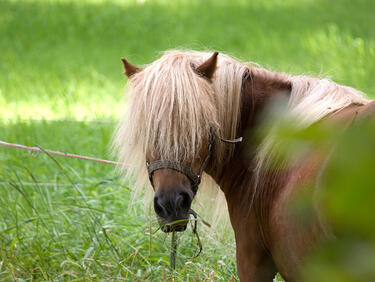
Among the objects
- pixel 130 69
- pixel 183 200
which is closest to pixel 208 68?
pixel 130 69

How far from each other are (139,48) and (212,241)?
1040 centimetres

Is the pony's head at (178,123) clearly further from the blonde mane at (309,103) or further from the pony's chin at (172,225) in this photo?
the blonde mane at (309,103)

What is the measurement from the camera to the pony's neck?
7.61 feet

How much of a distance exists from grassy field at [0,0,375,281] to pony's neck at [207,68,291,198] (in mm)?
378

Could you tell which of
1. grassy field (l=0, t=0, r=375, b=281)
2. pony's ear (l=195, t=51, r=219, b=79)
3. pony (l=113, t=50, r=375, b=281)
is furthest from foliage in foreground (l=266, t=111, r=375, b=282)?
grassy field (l=0, t=0, r=375, b=281)

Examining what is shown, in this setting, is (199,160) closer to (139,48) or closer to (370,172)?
(370,172)

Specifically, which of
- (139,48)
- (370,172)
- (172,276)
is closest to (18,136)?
(172,276)

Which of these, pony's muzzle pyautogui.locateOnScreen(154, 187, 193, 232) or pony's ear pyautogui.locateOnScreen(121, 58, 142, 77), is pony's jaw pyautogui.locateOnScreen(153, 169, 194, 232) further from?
pony's ear pyautogui.locateOnScreen(121, 58, 142, 77)

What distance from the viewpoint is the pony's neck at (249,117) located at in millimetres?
2318

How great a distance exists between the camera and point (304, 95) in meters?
2.25

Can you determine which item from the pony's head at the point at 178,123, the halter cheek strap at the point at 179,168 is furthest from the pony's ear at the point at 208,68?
the halter cheek strap at the point at 179,168

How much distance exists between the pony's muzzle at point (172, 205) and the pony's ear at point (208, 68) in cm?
→ 51

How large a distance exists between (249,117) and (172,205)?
0.59 m

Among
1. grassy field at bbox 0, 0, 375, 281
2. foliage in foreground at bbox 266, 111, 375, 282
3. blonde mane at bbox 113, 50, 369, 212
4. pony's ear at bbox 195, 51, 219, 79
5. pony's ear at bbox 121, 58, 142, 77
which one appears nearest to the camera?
foliage in foreground at bbox 266, 111, 375, 282
